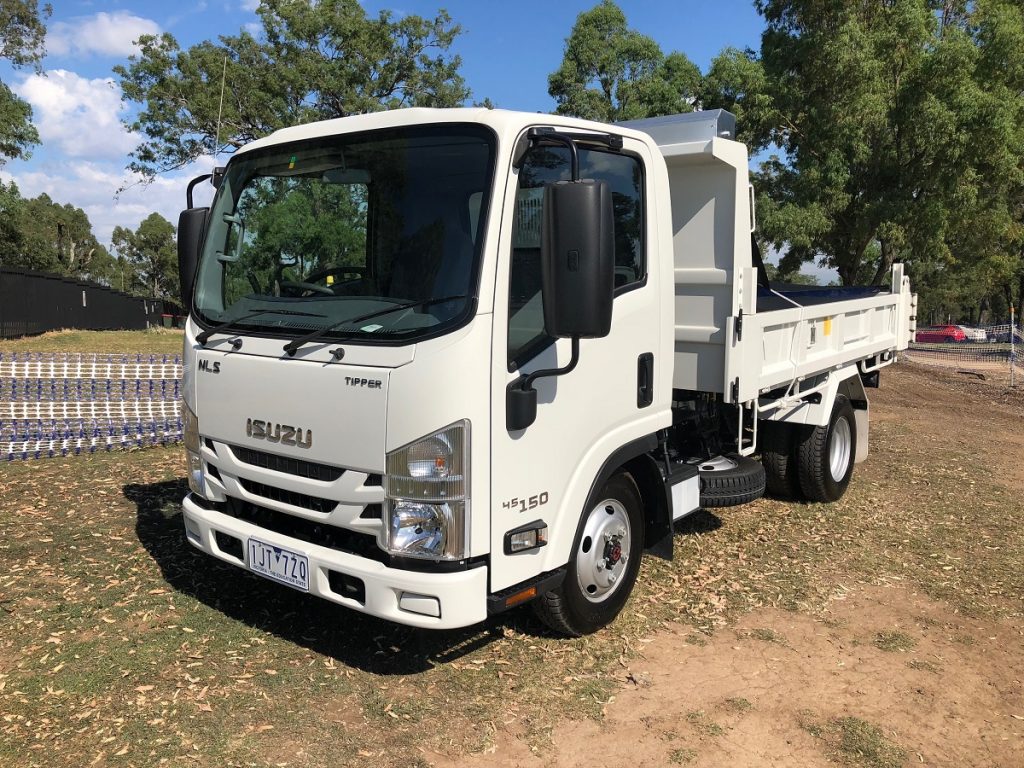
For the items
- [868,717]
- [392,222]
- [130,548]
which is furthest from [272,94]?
[868,717]

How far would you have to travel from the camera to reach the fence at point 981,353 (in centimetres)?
2427

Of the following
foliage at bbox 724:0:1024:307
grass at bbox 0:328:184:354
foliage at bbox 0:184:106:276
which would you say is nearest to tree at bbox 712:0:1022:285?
foliage at bbox 724:0:1024:307

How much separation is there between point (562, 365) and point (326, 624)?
201cm

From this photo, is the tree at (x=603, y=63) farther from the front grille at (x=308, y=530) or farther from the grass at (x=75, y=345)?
the front grille at (x=308, y=530)

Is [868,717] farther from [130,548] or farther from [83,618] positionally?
[130,548]

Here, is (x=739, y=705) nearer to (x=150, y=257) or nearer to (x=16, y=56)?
(x=16, y=56)

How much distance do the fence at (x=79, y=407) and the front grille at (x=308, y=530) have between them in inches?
212

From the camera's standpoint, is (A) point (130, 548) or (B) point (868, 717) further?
(A) point (130, 548)

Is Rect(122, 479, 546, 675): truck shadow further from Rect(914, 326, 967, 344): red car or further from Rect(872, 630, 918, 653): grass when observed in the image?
Rect(914, 326, 967, 344): red car

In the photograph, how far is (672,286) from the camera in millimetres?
4277

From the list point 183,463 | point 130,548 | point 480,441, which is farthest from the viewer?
point 183,463

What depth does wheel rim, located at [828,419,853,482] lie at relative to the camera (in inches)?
267

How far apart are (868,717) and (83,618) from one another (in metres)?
4.04

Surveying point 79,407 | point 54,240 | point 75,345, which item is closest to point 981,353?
point 75,345
